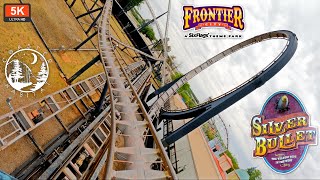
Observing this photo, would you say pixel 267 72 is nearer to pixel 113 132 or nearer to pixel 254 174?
pixel 113 132

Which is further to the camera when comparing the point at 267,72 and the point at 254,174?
the point at 254,174

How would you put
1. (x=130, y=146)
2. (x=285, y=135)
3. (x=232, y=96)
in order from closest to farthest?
(x=130, y=146) → (x=232, y=96) → (x=285, y=135)

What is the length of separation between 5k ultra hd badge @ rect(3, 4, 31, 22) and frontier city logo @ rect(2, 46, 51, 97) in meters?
1.35

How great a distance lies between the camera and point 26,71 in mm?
13195

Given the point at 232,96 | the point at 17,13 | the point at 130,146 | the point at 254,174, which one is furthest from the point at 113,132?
the point at 254,174

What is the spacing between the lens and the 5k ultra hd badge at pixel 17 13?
13.6 m

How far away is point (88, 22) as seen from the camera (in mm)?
26328

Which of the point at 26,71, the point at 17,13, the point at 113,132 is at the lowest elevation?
the point at 113,132

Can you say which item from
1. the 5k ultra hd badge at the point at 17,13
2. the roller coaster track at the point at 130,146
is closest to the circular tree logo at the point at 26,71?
the 5k ultra hd badge at the point at 17,13

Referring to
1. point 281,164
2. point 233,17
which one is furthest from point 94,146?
point 233,17

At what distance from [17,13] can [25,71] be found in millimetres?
3016

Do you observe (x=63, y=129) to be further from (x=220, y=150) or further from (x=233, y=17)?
(x=220, y=150)

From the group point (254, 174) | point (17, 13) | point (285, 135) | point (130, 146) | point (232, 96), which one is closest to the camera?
point (130, 146)

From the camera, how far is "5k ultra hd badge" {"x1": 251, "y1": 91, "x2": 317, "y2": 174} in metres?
18.8
